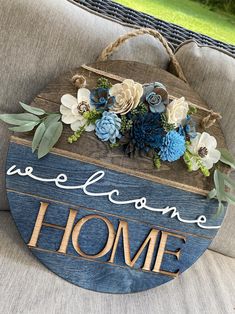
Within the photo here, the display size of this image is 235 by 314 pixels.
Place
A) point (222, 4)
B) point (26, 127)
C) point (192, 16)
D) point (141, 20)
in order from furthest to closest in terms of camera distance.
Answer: point (222, 4)
point (192, 16)
point (141, 20)
point (26, 127)

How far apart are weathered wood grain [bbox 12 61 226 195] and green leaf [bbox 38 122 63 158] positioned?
1.2 inches

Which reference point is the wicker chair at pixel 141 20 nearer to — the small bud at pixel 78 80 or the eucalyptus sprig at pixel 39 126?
the small bud at pixel 78 80

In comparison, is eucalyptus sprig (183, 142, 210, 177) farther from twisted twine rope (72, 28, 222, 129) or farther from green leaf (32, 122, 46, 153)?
green leaf (32, 122, 46, 153)

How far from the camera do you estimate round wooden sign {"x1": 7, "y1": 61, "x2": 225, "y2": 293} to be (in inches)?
38.3

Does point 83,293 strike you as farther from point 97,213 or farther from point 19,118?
point 19,118

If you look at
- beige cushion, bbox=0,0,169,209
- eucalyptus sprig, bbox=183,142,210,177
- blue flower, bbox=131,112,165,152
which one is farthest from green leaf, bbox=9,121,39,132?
eucalyptus sprig, bbox=183,142,210,177

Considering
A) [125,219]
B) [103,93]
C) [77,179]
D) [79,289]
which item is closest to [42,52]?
[103,93]

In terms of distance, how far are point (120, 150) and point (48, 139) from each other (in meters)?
0.18

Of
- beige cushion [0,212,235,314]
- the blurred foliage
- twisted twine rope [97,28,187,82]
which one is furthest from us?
the blurred foliage

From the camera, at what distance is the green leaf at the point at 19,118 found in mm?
925

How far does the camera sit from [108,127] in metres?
0.94

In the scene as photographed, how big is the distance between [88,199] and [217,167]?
0.34 meters

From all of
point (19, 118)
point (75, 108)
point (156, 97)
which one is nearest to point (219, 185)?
point (156, 97)

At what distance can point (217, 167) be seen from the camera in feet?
3.48
